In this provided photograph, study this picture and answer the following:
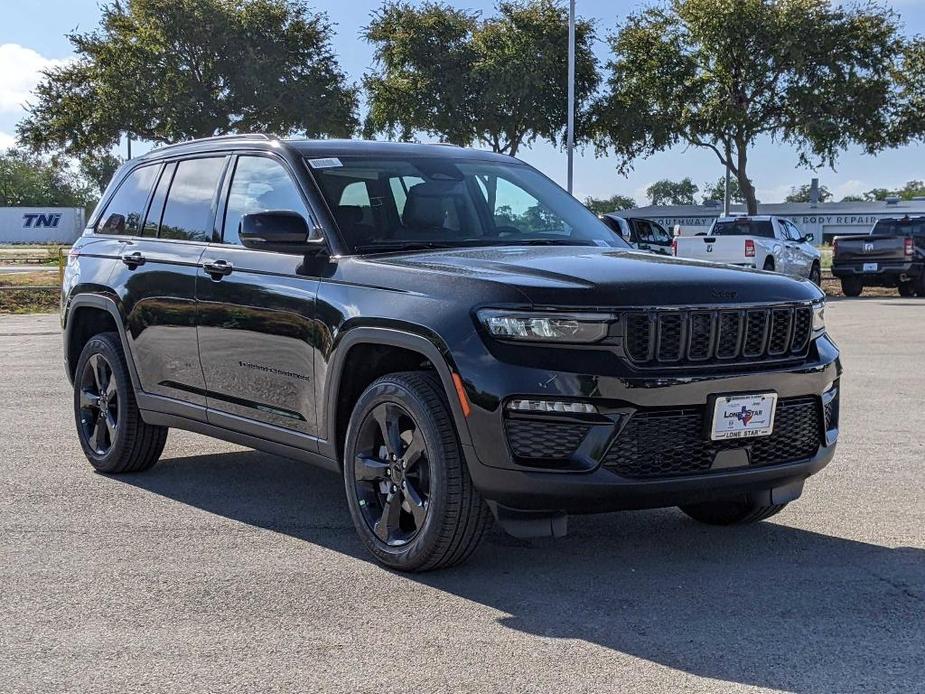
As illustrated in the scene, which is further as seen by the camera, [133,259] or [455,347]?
[133,259]

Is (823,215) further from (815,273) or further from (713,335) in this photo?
(713,335)

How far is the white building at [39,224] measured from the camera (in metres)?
85.1

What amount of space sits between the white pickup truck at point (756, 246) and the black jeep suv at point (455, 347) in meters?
16.9

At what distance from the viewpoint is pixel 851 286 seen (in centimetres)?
2867

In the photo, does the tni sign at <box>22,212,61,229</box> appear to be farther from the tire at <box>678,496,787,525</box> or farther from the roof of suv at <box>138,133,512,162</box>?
the tire at <box>678,496,787,525</box>

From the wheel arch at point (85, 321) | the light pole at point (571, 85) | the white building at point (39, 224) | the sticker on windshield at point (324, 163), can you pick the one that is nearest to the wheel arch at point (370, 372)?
the sticker on windshield at point (324, 163)

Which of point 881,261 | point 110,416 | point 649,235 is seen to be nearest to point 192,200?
point 110,416

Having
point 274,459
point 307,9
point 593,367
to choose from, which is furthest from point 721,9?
point 593,367

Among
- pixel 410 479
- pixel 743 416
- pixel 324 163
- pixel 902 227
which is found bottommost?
pixel 410 479

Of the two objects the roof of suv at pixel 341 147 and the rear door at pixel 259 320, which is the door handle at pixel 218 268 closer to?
the rear door at pixel 259 320

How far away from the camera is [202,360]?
6.34 m

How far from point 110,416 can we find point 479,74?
119 ft

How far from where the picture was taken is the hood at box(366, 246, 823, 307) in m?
4.63

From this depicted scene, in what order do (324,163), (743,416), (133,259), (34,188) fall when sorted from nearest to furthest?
(743,416) → (324,163) → (133,259) → (34,188)
